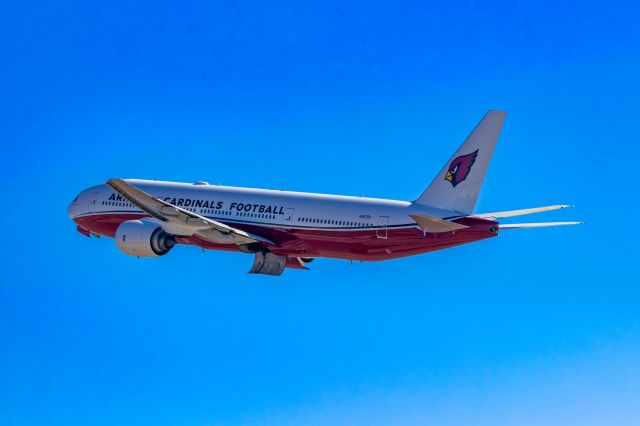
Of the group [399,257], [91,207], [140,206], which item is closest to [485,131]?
[399,257]

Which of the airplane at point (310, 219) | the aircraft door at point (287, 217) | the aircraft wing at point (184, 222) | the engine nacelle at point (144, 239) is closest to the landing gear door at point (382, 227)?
the airplane at point (310, 219)

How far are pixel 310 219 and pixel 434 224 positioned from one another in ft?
25.0

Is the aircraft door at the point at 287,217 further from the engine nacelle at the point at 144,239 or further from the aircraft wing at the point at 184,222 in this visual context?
the engine nacelle at the point at 144,239

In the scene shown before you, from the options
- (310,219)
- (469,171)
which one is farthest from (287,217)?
(469,171)

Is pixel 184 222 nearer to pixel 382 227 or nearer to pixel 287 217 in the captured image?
pixel 287 217

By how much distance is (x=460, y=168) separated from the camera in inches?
2618

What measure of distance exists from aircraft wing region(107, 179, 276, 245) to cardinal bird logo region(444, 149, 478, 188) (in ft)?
34.0

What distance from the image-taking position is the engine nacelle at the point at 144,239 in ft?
231

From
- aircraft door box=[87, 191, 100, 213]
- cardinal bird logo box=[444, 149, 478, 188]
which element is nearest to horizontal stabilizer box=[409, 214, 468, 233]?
cardinal bird logo box=[444, 149, 478, 188]

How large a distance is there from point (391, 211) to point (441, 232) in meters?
3.26

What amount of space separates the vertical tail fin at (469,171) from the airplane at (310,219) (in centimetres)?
5

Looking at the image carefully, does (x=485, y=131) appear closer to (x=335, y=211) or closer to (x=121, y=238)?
(x=335, y=211)

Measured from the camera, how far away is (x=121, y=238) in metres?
71.0

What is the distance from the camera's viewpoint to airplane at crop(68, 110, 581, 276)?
6531 cm
